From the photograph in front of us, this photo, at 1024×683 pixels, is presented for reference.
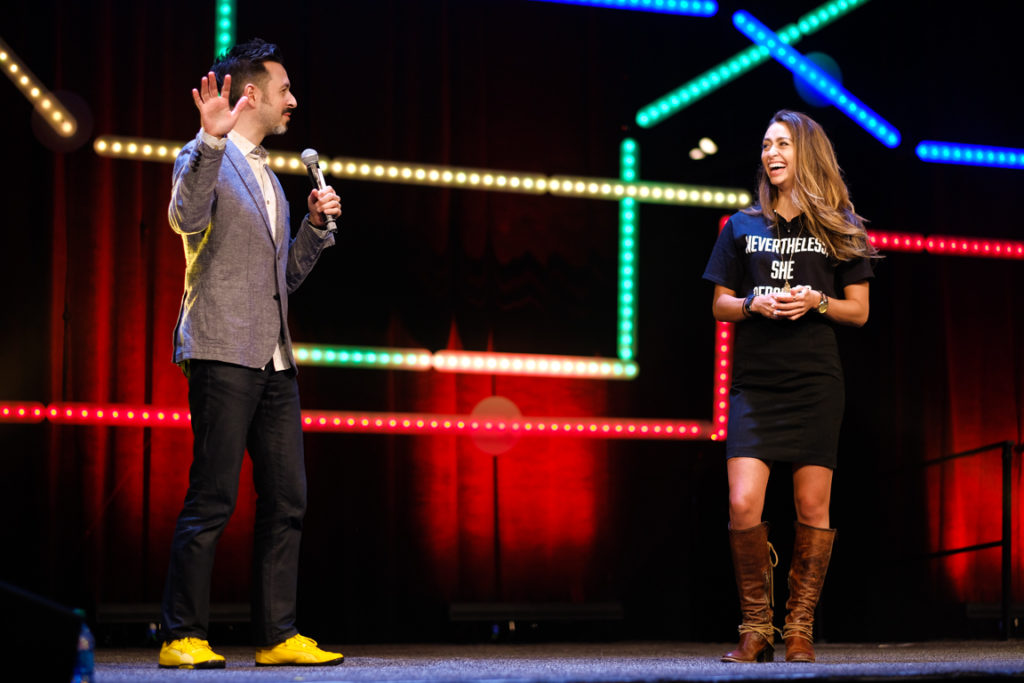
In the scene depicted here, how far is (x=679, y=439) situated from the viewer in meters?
4.48

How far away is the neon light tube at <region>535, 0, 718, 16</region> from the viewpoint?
453 centimetres

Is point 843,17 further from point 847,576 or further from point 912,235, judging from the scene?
point 847,576

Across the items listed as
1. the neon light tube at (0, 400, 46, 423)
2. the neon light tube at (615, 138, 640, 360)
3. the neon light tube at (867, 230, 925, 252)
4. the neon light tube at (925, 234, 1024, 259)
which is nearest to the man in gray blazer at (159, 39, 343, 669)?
the neon light tube at (0, 400, 46, 423)

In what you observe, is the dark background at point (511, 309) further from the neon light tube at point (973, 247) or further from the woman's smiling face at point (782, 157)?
the woman's smiling face at point (782, 157)

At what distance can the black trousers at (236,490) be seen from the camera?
2.72 m

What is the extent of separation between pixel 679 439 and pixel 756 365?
1455mm

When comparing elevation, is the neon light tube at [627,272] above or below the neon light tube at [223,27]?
below

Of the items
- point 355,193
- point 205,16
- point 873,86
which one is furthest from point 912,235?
point 205,16

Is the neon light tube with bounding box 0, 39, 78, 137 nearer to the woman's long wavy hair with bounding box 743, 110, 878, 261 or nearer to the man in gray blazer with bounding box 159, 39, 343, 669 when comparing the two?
the man in gray blazer with bounding box 159, 39, 343, 669

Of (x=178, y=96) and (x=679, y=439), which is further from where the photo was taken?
(x=679, y=439)

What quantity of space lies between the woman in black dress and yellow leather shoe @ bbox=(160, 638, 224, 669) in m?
1.30

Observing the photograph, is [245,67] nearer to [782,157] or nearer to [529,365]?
[782,157]

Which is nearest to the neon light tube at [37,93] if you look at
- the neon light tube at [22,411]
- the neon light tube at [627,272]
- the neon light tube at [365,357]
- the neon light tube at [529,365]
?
the neon light tube at [22,411]

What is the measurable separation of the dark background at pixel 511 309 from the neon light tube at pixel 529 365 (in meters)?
0.05
